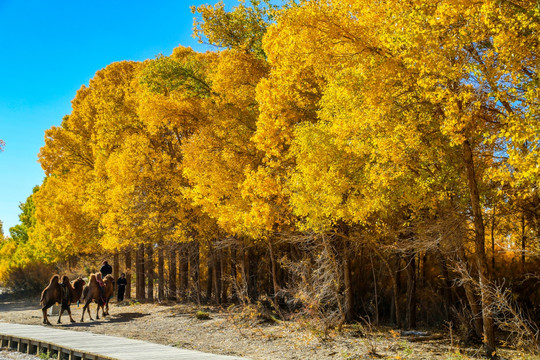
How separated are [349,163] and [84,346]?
6.53 metres

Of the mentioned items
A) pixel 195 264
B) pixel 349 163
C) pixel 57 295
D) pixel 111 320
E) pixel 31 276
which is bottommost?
pixel 111 320

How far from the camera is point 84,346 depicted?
10570 millimetres

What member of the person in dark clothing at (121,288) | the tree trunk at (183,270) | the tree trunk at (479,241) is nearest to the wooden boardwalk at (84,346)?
the tree trunk at (479,241)

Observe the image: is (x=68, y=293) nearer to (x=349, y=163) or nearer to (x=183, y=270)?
(x=183, y=270)

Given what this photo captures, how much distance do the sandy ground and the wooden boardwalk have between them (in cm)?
167

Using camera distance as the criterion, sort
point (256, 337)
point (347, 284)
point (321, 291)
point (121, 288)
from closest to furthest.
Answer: point (321, 291)
point (256, 337)
point (347, 284)
point (121, 288)

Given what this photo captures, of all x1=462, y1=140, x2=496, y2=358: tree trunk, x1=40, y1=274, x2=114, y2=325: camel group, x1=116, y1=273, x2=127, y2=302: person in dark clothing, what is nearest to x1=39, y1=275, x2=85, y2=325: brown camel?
x1=40, y1=274, x2=114, y2=325: camel group

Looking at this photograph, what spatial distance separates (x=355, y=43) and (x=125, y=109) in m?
14.6

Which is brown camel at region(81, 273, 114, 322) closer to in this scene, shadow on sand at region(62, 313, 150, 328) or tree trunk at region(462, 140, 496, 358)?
shadow on sand at region(62, 313, 150, 328)

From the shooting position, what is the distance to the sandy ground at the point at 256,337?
36.3 ft

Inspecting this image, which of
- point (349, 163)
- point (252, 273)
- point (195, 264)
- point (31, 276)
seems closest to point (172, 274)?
point (195, 264)

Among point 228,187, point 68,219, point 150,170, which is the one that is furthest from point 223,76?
point 68,219

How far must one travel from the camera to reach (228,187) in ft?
52.8

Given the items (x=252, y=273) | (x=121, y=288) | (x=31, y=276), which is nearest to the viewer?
(x=252, y=273)
